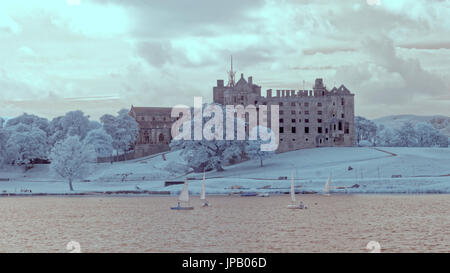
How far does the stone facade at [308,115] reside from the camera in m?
164

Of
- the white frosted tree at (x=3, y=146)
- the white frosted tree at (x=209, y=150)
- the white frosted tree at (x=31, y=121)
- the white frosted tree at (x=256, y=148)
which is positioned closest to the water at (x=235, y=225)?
the white frosted tree at (x=209, y=150)

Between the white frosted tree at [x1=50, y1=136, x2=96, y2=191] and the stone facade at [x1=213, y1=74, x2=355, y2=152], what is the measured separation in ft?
160

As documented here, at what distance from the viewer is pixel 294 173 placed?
13150cm

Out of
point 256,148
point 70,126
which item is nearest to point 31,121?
point 70,126

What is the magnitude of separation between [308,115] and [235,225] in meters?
97.2

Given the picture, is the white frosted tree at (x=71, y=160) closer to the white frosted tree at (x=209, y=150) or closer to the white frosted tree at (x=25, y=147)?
the white frosted tree at (x=209, y=150)

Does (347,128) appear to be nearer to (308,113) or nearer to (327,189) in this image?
(308,113)

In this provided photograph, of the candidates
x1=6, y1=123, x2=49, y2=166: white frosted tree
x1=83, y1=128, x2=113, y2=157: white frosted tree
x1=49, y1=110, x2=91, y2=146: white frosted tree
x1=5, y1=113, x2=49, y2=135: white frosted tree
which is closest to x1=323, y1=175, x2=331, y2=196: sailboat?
x1=83, y1=128, x2=113, y2=157: white frosted tree

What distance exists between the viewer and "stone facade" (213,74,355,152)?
164 metres

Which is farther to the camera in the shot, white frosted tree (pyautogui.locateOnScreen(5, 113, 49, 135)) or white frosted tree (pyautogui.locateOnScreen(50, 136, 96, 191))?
white frosted tree (pyautogui.locateOnScreen(5, 113, 49, 135))

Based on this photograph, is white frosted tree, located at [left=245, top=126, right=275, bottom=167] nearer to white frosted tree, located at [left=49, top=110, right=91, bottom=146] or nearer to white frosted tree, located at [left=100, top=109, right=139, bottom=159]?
white frosted tree, located at [left=100, top=109, right=139, bottom=159]
